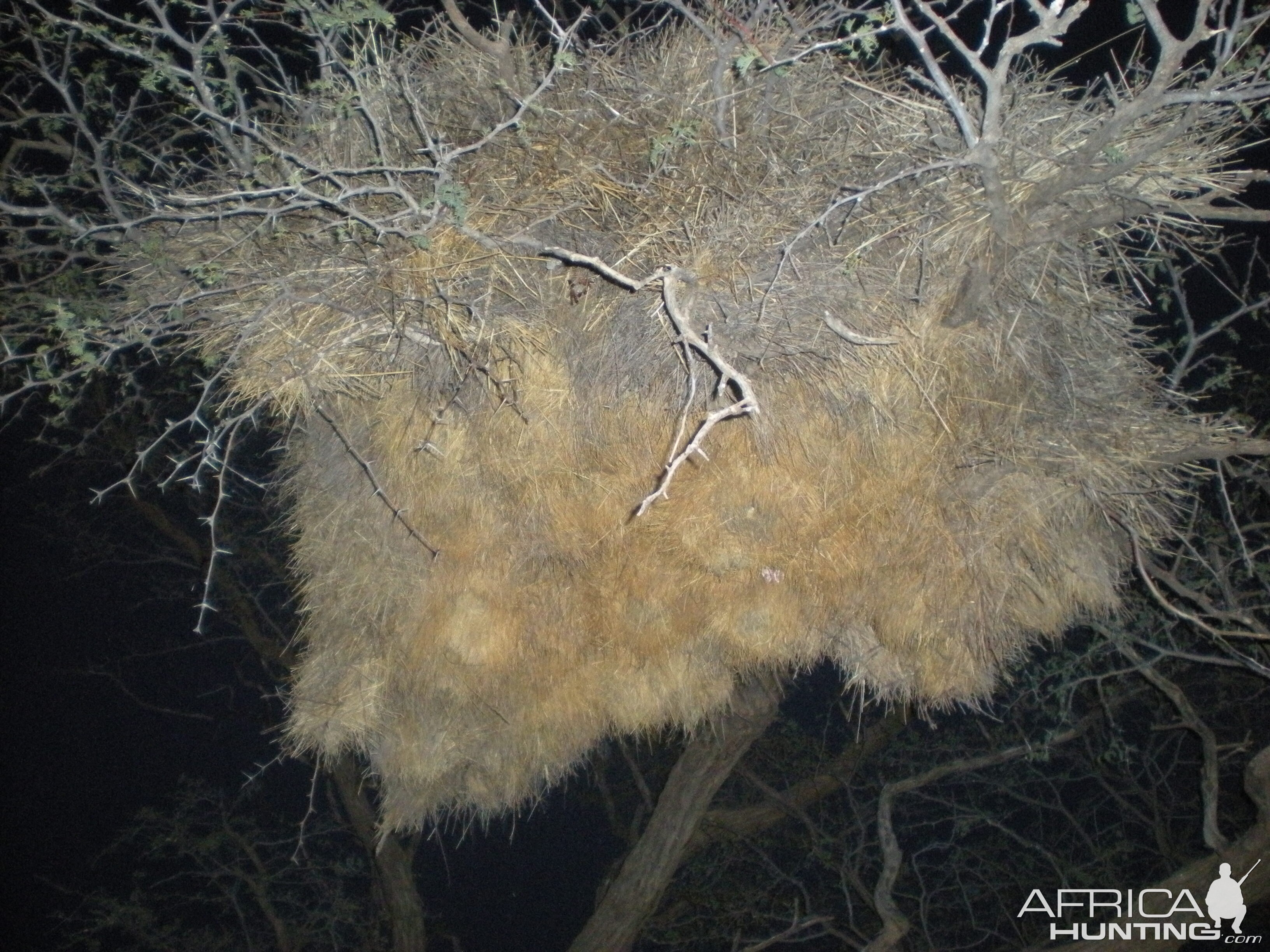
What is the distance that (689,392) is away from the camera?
4.85 feet

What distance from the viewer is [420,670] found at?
1996 mm

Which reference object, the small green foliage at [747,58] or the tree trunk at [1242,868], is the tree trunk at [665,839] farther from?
the small green foliage at [747,58]

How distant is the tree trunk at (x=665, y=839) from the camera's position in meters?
3.96

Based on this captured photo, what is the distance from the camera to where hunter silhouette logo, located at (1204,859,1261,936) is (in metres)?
2.60

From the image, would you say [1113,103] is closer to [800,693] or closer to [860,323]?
[860,323]

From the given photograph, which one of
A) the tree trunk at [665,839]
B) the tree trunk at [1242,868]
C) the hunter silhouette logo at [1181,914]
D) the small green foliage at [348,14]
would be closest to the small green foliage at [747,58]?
the small green foliage at [348,14]

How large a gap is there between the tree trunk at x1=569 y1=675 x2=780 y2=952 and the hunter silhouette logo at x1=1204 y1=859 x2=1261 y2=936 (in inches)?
66.5

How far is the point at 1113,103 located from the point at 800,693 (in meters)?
5.17

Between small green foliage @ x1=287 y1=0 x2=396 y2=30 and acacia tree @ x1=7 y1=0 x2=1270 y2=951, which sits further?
small green foliage @ x1=287 y1=0 x2=396 y2=30

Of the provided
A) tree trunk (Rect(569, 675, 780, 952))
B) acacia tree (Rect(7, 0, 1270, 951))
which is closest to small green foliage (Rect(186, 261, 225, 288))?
acacia tree (Rect(7, 0, 1270, 951))

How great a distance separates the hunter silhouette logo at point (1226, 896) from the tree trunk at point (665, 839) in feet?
5.54

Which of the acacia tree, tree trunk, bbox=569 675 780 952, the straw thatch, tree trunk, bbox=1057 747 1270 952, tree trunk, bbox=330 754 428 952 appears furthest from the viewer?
tree trunk, bbox=330 754 428 952

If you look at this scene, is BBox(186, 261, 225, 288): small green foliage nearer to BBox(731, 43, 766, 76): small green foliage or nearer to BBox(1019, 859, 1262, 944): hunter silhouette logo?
BBox(731, 43, 766, 76): small green foliage

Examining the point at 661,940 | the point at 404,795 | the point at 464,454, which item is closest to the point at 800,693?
the point at 661,940
